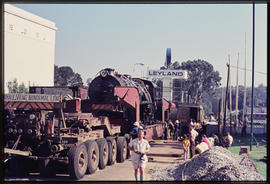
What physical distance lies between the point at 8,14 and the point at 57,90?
12.6 m

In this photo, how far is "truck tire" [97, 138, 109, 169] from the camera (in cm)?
1318

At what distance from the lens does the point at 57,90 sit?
52.4 feet

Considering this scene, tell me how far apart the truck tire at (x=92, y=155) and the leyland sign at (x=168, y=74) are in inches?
1811

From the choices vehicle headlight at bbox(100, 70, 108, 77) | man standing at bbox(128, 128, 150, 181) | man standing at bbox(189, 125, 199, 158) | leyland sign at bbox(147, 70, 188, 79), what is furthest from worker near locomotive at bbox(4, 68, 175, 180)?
leyland sign at bbox(147, 70, 188, 79)

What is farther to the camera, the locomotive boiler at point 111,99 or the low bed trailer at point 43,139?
the locomotive boiler at point 111,99

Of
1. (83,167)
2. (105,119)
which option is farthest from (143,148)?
(105,119)

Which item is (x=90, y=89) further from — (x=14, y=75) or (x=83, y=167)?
(x=14, y=75)

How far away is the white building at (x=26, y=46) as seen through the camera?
2725 centimetres

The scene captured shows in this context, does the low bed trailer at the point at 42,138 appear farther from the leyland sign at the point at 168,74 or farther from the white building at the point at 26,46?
the leyland sign at the point at 168,74

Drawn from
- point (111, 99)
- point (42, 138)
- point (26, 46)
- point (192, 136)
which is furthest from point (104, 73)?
point (26, 46)

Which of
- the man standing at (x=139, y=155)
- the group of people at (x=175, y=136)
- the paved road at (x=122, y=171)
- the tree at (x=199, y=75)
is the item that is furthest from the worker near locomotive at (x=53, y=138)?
the tree at (x=199, y=75)

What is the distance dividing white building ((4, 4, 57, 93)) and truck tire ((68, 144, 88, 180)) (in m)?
17.1

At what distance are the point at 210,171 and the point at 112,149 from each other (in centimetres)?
427

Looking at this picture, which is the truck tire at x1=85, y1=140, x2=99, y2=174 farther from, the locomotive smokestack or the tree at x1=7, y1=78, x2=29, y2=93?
the locomotive smokestack
